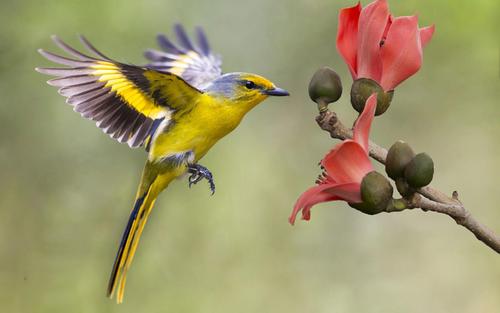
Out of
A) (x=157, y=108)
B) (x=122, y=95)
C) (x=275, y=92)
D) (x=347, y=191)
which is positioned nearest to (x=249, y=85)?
(x=275, y=92)

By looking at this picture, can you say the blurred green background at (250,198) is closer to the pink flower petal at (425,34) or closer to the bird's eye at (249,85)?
the bird's eye at (249,85)

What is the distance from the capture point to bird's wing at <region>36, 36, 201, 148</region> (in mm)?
2996

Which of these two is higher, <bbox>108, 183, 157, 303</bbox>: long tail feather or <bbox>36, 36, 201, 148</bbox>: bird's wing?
<bbox>36, 36, 201, 148</bbox>: bird's wing

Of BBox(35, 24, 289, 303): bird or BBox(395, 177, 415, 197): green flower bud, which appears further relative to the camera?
BBox(35, 24, 289, 303): bird

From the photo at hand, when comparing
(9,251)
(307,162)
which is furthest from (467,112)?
(9,251)

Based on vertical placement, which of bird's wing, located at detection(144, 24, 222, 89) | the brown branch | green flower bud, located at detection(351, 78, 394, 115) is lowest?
the brown branch

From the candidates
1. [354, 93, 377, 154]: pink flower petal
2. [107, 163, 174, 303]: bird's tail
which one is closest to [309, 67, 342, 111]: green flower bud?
[354, 93, 377, 154]: pink flower petal

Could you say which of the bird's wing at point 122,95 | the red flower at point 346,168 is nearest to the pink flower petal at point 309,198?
the red flower at point 346,168

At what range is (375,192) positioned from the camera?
1591mm

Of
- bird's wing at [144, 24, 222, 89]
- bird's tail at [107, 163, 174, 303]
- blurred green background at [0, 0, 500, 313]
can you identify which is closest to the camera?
bird's tail at [107, 163, 174, 303]

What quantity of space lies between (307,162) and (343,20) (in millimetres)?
3202

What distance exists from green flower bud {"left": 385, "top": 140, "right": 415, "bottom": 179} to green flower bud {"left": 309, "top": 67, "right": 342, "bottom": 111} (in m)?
0.19

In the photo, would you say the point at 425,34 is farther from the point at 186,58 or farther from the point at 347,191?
the point at 186,58

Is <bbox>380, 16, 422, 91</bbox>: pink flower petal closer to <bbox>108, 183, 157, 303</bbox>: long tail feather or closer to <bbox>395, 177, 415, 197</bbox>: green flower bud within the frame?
<bbox>395, 177, 415, 197</bbox>: green flower bud
